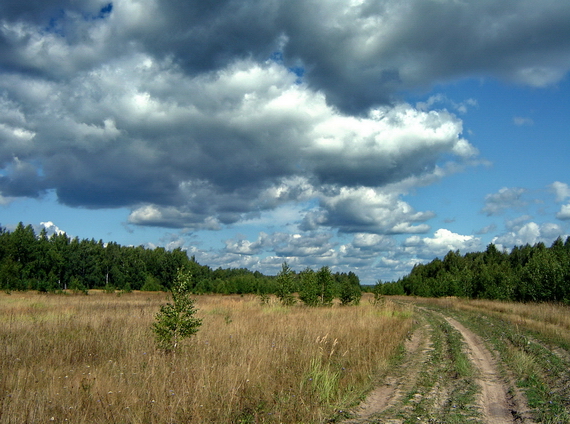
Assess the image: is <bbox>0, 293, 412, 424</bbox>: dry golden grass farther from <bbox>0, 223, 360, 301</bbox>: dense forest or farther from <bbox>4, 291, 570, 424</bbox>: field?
<bbox>0, 223, 360, 301</bbox>: dense forest

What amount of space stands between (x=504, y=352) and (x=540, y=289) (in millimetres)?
35603

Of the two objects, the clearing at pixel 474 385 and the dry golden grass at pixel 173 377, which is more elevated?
the dry golden grass at pixel 173 377

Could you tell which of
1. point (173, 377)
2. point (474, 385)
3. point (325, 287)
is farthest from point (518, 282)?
point (173, 377)

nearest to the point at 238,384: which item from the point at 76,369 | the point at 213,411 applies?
the point at 213,411

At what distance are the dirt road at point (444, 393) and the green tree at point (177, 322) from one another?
521cm

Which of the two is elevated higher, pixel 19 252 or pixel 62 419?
pixel 19 252

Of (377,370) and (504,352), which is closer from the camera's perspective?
(377,370)

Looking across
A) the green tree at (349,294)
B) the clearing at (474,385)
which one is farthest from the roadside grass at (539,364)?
the green tree at (349,294)

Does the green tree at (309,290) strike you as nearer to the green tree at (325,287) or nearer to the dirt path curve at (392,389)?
the green tree at (325,287)

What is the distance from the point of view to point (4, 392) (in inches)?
251

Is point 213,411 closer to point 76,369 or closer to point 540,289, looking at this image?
point 76,369

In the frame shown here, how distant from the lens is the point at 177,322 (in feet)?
33.7

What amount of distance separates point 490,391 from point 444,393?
3.44ft

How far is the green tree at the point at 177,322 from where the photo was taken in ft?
33.5
